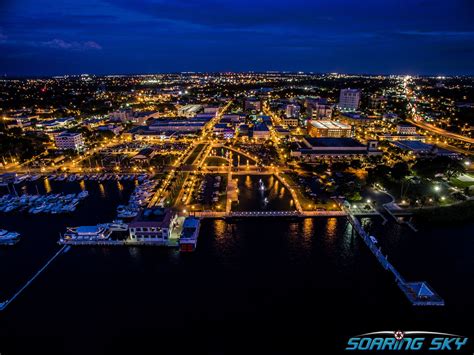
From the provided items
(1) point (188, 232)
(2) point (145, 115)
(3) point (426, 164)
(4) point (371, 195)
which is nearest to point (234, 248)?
(1) point (188, 232)

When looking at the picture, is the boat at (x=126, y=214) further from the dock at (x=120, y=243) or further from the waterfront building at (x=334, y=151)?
the waterfront building at (x=334, y=151)

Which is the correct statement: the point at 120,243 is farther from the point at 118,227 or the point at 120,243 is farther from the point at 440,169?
the point at 440,169

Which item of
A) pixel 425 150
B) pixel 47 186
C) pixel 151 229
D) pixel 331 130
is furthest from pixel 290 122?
pixel 151 229

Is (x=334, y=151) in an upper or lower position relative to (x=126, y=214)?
upper

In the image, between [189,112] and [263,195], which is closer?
[263,195]

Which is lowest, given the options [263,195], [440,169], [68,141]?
[263,195]

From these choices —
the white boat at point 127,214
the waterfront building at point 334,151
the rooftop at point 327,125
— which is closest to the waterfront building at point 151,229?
the white boat at point 127,214
